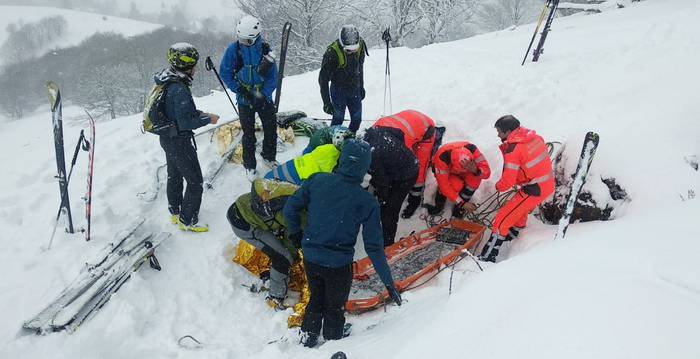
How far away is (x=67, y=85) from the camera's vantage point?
51219mm

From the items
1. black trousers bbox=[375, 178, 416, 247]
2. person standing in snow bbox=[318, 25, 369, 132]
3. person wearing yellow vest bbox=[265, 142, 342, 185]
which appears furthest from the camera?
person standing in snow bbox=[318, 25, 369, 132]

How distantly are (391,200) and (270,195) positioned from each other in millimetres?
1590

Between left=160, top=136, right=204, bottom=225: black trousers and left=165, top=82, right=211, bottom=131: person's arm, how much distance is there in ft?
0.62

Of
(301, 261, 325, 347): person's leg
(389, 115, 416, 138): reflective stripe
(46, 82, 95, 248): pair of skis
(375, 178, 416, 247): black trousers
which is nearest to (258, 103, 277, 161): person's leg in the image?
(389, 115, 416, 138): reflective stripe

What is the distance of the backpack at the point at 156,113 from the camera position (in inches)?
164

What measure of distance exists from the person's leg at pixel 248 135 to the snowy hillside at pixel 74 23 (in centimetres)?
6600

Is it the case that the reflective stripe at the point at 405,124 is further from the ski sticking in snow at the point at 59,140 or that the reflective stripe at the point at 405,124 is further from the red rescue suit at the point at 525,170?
the ski sticking in snow at the point at 59,140

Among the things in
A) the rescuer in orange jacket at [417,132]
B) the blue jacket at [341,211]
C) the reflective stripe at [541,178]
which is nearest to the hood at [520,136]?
the reflective stripe at [541,178]

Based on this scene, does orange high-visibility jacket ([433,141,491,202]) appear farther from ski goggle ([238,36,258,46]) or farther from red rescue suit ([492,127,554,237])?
ski goggle ([238,36,258,46])

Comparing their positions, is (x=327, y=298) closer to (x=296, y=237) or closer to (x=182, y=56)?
(x=296, y=237)

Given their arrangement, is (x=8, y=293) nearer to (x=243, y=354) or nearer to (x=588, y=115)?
(x=243, y=354)

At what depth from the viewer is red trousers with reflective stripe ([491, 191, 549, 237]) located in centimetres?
445

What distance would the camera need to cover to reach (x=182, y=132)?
14.1 feet

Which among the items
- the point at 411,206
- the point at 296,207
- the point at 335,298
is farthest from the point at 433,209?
the point at 296,207
